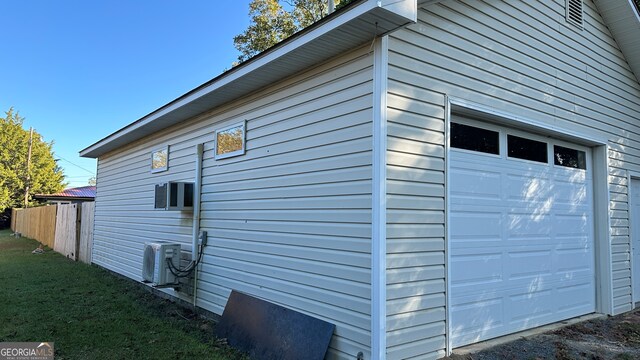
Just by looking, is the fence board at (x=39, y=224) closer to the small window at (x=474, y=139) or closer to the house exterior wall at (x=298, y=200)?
the house exterior wall at (x=298, y=200)

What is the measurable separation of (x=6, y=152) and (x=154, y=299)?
29.1 meters

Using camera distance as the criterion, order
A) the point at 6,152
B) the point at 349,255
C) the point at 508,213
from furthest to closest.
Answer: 1. the point at 6,152
2. the point at 508,213
3. the point at 349,255

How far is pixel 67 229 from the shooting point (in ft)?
43.7

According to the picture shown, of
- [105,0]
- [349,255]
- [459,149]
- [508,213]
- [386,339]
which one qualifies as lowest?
[386,339]

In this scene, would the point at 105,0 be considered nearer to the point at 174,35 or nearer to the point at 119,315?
the point at 174,35

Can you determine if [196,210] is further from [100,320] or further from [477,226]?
[477,226]

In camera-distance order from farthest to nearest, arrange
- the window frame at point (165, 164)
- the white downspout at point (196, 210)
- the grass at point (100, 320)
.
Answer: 1. the window frame at point (165, 164)
2. the white downspout at point (196, 210)
3. the grass at point (100, 320)

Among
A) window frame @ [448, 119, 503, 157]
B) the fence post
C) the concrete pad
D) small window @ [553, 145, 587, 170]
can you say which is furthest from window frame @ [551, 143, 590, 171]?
the fence post

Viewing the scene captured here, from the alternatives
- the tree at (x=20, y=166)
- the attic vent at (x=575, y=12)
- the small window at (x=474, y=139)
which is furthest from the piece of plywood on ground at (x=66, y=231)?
the tree at (x=20, y=166)

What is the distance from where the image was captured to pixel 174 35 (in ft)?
59.2

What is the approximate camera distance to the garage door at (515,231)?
4.20m

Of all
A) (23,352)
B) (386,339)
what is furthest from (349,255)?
(23,352)

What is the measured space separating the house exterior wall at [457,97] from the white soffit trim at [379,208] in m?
0.08

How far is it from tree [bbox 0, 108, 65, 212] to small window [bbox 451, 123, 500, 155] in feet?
106
